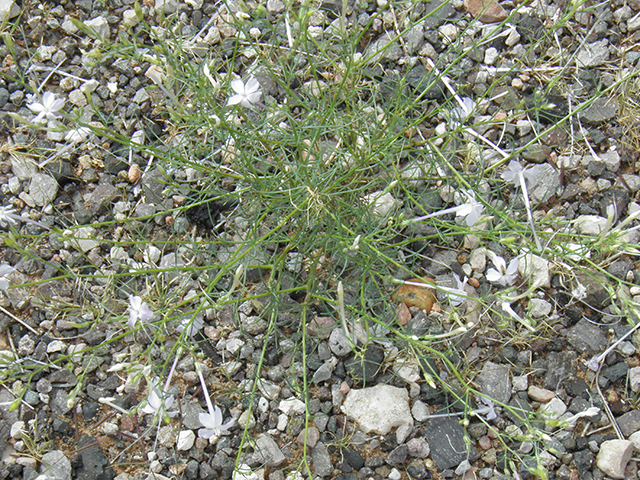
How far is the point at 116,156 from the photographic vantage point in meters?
2.95

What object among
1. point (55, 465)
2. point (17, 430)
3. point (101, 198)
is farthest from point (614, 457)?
point (101, 198)

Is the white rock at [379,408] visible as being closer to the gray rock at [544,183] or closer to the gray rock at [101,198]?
the gray rock at [544,183]

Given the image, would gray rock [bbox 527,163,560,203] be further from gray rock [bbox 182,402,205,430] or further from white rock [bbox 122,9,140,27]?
white rock [bbox 122,9,140,27]

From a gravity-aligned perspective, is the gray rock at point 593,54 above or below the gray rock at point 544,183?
above

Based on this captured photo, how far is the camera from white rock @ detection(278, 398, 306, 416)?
7.94 feet

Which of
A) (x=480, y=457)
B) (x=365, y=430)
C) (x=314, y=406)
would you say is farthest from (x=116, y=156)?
(x=480, y=457)

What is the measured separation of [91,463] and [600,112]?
3.13 m

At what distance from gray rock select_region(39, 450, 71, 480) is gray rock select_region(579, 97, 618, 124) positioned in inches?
123

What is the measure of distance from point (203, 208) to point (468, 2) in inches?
79.2

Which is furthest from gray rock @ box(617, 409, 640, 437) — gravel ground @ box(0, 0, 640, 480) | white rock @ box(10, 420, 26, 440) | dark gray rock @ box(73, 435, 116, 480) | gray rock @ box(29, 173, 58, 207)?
gray rock @ box(29, 173, 58, 207)

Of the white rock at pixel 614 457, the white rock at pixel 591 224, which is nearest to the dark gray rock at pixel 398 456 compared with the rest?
the white rock at pixel 614 457

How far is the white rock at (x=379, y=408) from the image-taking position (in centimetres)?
238

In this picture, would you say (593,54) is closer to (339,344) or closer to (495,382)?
(495,382)

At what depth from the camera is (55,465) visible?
2361 millimetres
